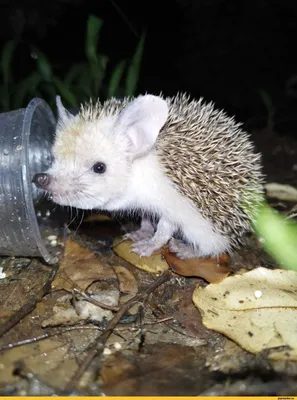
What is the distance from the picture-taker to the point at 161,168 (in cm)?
356

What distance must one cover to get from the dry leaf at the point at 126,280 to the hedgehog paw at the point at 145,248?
0.21 metres

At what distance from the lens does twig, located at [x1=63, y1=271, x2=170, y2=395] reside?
8.71ft

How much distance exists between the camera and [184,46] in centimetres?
718

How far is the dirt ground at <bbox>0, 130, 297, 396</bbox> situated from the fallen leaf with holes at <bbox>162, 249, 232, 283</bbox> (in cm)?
7

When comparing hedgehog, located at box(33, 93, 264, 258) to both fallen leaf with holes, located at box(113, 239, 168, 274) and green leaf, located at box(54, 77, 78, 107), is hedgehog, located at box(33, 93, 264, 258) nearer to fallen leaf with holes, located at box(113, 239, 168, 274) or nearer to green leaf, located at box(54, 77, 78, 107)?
fallen leaf with holes, located at box(113, 239, 168, 274)

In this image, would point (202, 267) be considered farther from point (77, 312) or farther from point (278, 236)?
point (77, 312)

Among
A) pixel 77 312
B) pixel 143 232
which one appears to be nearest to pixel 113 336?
pixel 77 312

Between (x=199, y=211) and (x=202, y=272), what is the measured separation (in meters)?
0.47

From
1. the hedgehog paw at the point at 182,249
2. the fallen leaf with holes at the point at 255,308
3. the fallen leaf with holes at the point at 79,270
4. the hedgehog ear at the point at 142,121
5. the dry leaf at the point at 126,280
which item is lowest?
the fallen leaf with holes at the point at 79,270

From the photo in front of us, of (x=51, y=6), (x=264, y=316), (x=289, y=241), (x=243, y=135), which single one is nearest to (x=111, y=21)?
(x=51, y=6)

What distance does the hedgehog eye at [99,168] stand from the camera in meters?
3.50

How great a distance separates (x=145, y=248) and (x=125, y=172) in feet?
2.27

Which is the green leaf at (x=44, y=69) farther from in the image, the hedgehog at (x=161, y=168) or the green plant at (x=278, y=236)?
the green plant at (x=278, y=236)

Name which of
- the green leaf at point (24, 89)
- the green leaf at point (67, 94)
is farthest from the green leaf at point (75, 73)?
the green leaf at point (67, 94)
